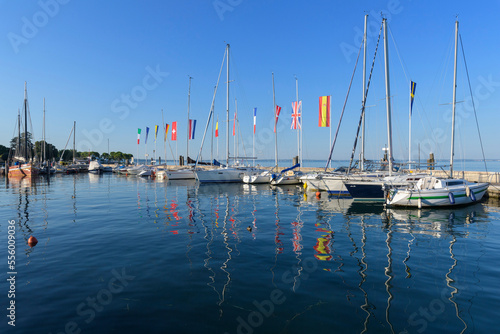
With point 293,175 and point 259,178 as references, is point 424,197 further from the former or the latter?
point 259,178

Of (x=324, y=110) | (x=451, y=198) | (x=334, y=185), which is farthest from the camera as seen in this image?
(x=324, y=110)

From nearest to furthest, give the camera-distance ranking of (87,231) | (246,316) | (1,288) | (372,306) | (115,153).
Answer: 1. (246,316)
2. (372,306)
3. (1,288)
4. (87,231)
5. (115,153)

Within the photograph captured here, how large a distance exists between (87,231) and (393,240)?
541 inches

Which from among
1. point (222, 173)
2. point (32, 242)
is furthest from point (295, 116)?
point (32, 242)

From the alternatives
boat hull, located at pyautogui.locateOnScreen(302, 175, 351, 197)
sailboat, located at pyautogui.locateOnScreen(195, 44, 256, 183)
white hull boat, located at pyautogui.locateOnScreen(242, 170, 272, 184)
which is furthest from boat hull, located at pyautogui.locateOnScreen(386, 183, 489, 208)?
sailboat, located at pyautogui.locateOnScreen(195, 44, 256, 183)

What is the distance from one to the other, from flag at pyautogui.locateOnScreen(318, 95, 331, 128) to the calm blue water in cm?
1986

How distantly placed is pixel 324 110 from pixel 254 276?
29.3m

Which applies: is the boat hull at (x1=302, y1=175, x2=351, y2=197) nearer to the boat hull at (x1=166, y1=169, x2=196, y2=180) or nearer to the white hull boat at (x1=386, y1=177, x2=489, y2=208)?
the white hull boat at (x1=386, y1=177, x2=489, y2=208)

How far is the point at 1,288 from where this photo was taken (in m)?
7.36

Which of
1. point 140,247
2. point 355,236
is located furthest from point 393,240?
point 140,247

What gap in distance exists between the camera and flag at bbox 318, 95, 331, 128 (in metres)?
34.2

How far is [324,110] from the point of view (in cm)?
3444

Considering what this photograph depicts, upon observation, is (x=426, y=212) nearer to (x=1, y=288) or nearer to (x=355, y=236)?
(x=355, y=236)

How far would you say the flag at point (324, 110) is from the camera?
112ft
